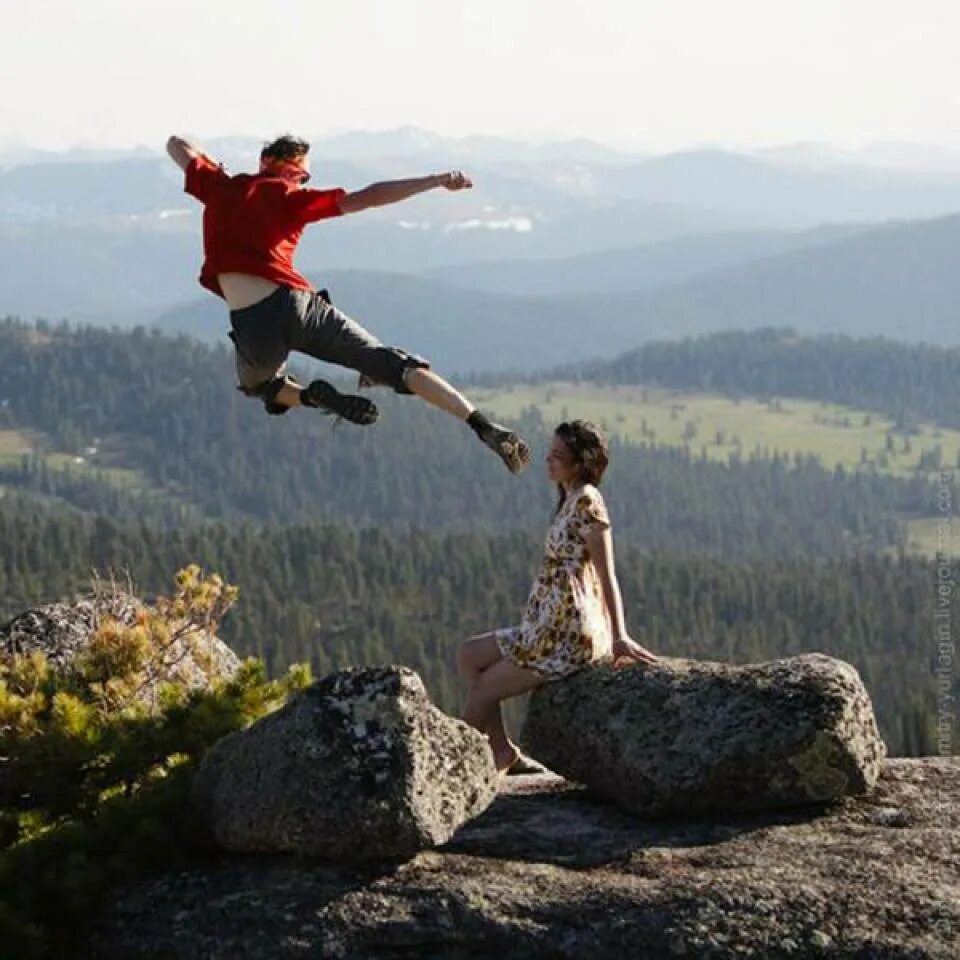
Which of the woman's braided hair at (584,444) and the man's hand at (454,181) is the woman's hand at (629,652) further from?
the man's hand at (454,181)

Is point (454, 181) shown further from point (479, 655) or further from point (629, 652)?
point (629, 652)

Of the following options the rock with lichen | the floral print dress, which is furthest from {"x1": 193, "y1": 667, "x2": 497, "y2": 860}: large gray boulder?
the rock with lichen

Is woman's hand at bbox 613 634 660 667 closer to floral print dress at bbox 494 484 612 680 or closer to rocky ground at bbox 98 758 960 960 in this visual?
floral print dress at bbox 494 484 612 680

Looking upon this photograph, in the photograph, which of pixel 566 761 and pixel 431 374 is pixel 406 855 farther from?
pixel 431 374

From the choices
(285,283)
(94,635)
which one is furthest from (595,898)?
(285,283)

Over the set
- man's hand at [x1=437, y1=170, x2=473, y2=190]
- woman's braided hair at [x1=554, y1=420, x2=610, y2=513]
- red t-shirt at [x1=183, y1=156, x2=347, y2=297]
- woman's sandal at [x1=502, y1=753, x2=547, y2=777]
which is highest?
man's hand at [x1=437, y1=170, x2=473, y2=190]

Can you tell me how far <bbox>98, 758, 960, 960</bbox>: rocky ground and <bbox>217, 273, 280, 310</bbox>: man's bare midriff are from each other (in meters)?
6.18

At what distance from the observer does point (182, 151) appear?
17.6 metres

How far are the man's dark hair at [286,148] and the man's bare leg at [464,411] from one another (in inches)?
108

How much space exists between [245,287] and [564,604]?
16.4 feet

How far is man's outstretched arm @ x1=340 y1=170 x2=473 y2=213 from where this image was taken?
15.9 m

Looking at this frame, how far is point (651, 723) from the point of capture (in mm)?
15492

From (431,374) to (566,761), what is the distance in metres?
4.61

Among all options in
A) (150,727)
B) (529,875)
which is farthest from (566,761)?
(150,727)
